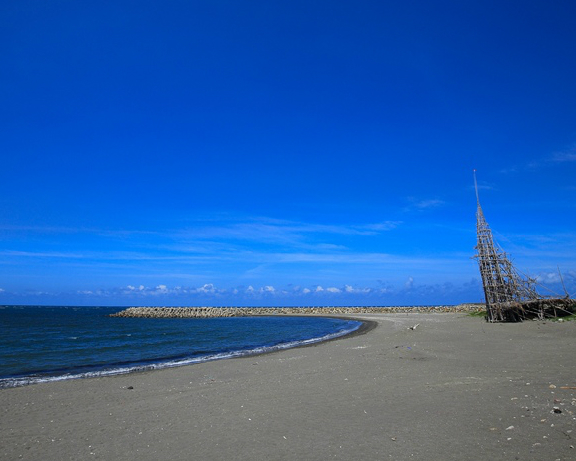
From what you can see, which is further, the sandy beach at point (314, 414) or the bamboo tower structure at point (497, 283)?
the bamboo tower structure at point (497, 283)

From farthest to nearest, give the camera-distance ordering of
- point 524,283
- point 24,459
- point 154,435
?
point 524,283
point 154,435
point 24,459

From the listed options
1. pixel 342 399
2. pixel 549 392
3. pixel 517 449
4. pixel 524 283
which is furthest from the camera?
pixel 524 283

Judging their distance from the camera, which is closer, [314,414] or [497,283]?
[314,414]

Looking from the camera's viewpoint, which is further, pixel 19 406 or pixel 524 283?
pixel 524 283

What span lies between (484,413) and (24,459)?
904 cm

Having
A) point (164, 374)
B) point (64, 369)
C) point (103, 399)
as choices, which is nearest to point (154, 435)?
point (103, 399)

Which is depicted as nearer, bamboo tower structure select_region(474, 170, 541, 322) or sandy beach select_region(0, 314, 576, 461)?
sandy beach select_region(0, 314, 576, 461)

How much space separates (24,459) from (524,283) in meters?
40.3

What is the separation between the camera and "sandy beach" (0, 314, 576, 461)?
6.91 metres

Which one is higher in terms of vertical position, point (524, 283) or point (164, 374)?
point (524, 283)

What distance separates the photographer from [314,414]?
9.10 meters

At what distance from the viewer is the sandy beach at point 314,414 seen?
6.91 m

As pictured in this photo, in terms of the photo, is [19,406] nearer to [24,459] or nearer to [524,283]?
[24,459]

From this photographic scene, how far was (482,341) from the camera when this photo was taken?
877 inches
